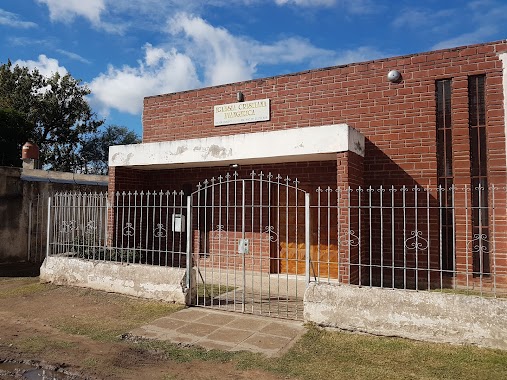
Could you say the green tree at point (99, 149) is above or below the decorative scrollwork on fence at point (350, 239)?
above

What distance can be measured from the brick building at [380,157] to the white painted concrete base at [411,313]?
3.38 ft

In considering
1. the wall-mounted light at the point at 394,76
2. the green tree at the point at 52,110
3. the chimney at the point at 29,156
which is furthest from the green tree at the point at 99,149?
the wall-mounted light at the point at 394,76

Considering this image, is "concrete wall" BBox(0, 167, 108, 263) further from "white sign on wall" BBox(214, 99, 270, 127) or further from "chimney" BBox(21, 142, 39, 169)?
"white sign on wall" BBox(214, 99, 270, 127)

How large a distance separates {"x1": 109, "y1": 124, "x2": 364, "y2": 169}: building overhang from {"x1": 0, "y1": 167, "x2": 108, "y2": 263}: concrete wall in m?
3.55

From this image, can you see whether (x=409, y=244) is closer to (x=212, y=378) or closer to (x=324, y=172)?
(x=324, y=172)

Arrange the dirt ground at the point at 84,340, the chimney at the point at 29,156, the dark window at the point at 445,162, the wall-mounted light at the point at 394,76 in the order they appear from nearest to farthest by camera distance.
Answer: the dirt ground at the point at 84,340 → the dark window at the point at 445,162 → the wall-mounted light at the point at 394,76 → the chimney at the point at 29,156

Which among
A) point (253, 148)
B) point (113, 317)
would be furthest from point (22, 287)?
point (253, 148)

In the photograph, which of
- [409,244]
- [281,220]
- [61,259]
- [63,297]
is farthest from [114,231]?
[409,244]

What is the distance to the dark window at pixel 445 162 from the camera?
745 cm

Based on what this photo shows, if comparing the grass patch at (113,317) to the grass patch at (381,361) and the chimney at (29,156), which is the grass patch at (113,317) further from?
the chimney at (29,156)

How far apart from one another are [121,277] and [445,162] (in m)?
6.83

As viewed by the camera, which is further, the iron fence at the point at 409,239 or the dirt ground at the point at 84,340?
the iron fence at the point at 409,239

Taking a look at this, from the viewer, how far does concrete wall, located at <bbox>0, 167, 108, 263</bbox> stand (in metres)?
10.3

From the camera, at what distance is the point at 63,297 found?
23.4ft
